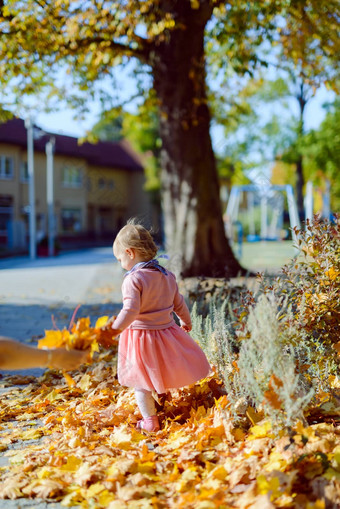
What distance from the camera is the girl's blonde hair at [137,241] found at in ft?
11.4

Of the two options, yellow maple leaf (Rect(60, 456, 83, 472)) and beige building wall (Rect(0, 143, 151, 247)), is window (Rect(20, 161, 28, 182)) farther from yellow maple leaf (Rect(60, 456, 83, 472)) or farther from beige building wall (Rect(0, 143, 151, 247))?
A: yellow maple leaf (Rect(60, 456, 83, 472))

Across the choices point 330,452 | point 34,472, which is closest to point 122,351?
point 34,472

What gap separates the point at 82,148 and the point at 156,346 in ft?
135

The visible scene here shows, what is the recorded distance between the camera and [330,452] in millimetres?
2664

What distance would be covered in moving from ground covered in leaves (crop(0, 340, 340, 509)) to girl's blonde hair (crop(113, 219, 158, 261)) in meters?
1.03

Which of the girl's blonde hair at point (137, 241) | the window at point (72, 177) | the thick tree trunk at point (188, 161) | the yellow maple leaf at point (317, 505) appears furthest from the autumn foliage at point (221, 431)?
the window at point (72, 177)

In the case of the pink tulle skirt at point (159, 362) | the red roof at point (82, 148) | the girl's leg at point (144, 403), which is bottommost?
the girl's leg at point (144, 403)

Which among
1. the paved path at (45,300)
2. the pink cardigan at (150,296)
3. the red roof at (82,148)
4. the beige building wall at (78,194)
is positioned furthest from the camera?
the beige building wall at (78,194)

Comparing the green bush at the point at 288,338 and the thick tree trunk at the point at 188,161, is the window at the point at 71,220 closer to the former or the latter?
the thick tree trunk at the point at 188,161

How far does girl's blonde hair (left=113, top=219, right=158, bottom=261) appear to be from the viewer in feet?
11.4

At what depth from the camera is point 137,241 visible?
3.46m

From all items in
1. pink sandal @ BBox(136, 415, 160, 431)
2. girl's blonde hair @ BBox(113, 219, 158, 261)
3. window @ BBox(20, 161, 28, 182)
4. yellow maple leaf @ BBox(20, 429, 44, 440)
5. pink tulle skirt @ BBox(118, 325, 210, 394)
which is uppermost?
window @ BBox(20, 161, 28, 182)

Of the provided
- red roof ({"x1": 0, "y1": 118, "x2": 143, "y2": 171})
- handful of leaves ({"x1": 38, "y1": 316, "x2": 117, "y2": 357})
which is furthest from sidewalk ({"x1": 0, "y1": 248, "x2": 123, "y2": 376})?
red roof ({"x1": 0, "y1": 118, "x2": 143, "y2": 171})

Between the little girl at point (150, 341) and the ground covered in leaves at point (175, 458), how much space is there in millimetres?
229
